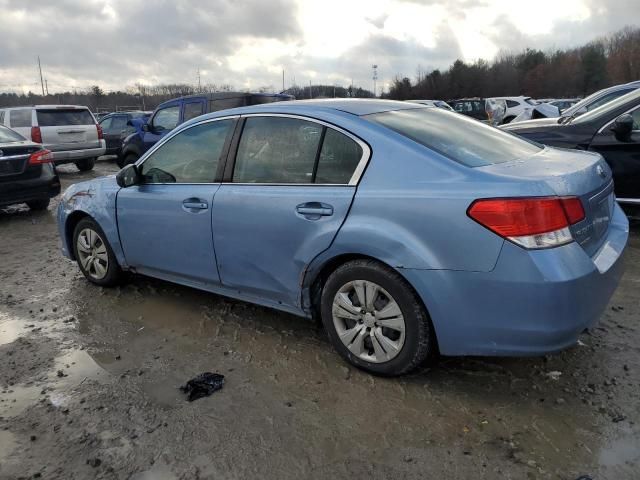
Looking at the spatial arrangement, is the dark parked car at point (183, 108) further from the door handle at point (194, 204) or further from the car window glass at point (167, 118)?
the door handle at point (194, 204)

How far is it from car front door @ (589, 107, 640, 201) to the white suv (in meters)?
11.6

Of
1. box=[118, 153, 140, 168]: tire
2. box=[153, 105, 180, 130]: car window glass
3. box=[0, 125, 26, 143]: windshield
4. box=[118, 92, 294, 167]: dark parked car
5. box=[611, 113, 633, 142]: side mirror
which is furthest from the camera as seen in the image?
box=[118, 153, 140, 168]: tire

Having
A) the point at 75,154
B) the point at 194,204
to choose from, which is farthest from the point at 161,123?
the point at 194,204

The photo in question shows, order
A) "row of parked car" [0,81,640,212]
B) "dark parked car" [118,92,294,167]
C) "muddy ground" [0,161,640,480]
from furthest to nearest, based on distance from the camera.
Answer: "dark parked car" [118,92,294,167], "row of parked car" [0,81,640,212], "muddy ground" [0,161,640,480]

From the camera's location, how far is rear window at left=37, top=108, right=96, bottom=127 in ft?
42.8

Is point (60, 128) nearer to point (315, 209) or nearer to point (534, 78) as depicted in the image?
point (315, 209)

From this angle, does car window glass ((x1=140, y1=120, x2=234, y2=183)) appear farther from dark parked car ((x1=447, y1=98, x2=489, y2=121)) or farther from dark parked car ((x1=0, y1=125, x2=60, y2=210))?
dark parked car ((x1=447, y1=98, x2=489, y2=121))

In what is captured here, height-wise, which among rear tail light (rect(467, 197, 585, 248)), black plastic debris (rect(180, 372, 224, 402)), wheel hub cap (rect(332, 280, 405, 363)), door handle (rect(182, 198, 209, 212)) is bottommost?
black plastic debris (rect(180, 372, 224, 402))

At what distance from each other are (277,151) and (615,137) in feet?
13.2

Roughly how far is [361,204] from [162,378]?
→ 5.30ft

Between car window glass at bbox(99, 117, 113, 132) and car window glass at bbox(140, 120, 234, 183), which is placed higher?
car window glass at bbox(140, 120, 234, 183)

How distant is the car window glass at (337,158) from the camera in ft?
10.1

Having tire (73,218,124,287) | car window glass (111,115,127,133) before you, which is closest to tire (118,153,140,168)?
car window glass (111,115,127,133)

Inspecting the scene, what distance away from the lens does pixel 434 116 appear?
A: 3.63 metres
